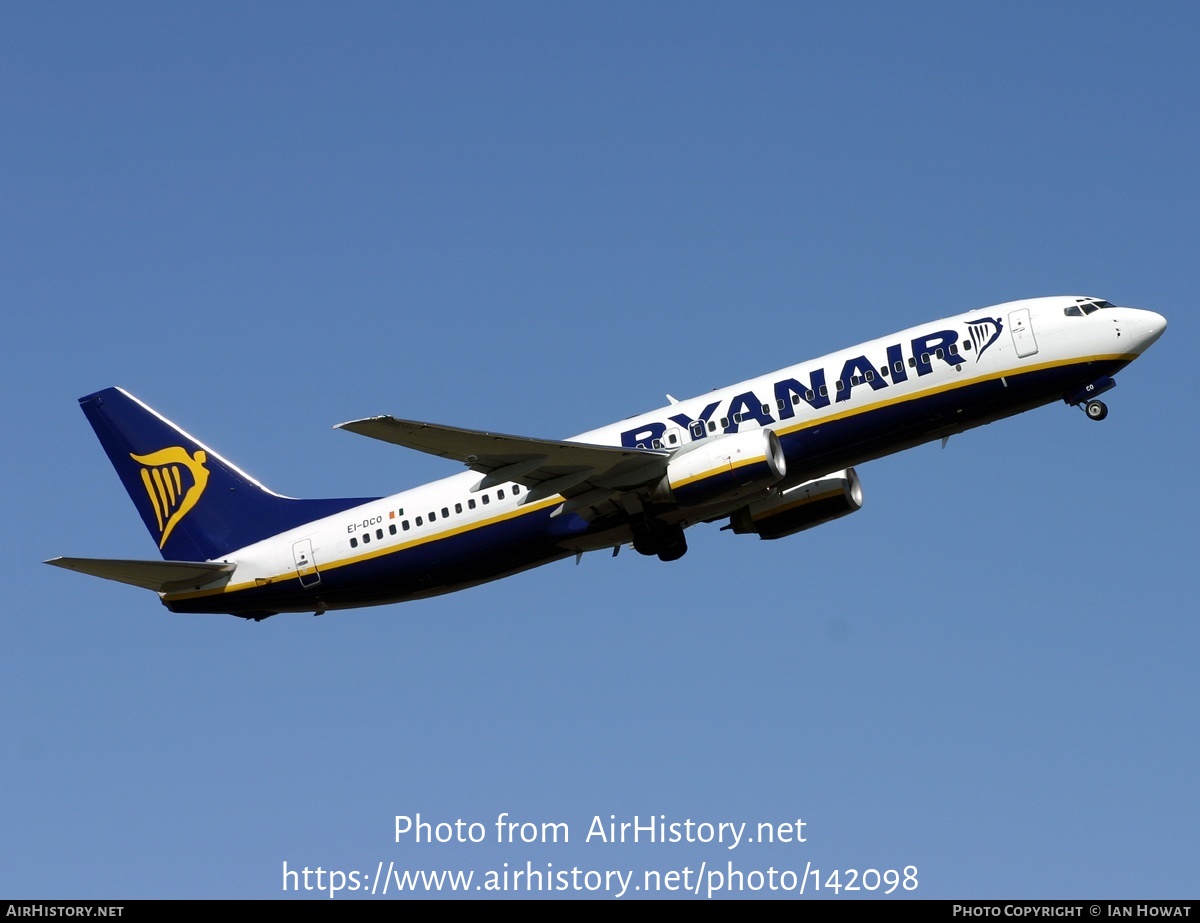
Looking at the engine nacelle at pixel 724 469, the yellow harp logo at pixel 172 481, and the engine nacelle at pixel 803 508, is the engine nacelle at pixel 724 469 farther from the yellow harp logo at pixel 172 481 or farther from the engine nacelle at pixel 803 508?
the yellow harp logo at pixel 172 481

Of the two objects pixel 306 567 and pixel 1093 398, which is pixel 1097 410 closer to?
pixel 1093 398

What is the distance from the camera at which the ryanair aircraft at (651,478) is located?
1769 inches

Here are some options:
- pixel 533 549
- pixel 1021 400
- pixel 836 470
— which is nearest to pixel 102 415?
pixel 533 549

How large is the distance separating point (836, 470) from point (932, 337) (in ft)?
14.7

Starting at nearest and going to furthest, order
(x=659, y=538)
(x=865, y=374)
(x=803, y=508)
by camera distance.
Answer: (x=865, y=374) → (x=659, y=538) → (x=803, y=508)

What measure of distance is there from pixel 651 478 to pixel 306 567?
1098cm

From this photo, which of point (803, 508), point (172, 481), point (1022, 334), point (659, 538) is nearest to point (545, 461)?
point (659, 538)

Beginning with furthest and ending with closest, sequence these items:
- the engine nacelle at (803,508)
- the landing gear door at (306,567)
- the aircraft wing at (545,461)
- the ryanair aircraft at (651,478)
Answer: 1. the engine nacelle at (803,508)
2. the landing gear door at (306,567)
3. the ryanair aircraft at (651,478)
4. the aircraft wing at (545,461)

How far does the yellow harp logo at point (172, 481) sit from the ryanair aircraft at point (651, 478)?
38cm

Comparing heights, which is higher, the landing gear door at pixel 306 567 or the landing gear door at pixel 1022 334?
the landing gear door at pixel 1022 334

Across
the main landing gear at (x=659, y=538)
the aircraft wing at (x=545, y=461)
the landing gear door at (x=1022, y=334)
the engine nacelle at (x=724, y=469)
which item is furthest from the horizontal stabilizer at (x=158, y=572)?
the landing gear door at (x=1022, y=334)

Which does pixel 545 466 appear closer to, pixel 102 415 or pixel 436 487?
pixel 436 487

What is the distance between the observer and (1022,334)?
149 feet
